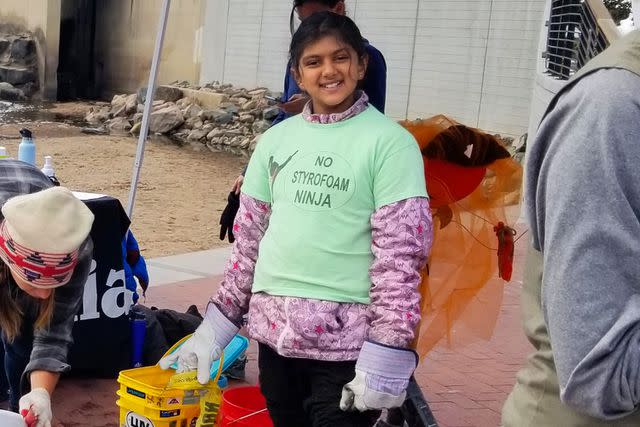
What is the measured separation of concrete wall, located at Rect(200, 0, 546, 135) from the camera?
17328mm

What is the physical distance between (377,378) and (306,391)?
0.37 m

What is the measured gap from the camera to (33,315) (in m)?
3.16

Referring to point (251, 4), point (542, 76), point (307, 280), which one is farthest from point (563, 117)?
point (251, 4)

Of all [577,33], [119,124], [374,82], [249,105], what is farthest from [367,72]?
[119,124]

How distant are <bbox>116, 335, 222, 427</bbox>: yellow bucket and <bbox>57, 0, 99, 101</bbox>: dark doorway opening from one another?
32.9 m

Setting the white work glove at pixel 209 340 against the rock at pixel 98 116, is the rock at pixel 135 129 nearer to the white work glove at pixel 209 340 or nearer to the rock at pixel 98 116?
the rock at pixel 98 116

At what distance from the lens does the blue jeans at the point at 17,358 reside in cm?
335

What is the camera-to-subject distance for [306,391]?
2.63 meters

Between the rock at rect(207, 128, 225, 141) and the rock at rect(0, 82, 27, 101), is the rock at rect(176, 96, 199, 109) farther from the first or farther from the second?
the rock at rect(0, 82, 27, 101)

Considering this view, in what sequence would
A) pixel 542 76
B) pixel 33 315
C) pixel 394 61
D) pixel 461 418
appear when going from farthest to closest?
pixel 394 61 < pixel 542 76 < pixel 461 418 < pixel 33 315

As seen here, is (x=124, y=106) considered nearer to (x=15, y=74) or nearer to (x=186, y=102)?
(x=186, y=102)

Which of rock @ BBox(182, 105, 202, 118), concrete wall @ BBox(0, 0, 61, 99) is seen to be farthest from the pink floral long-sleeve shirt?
concrete wall @ BBox(0, 0, 61, 99)

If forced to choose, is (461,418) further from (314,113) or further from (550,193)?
(550,193)

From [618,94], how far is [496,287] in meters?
2.17
